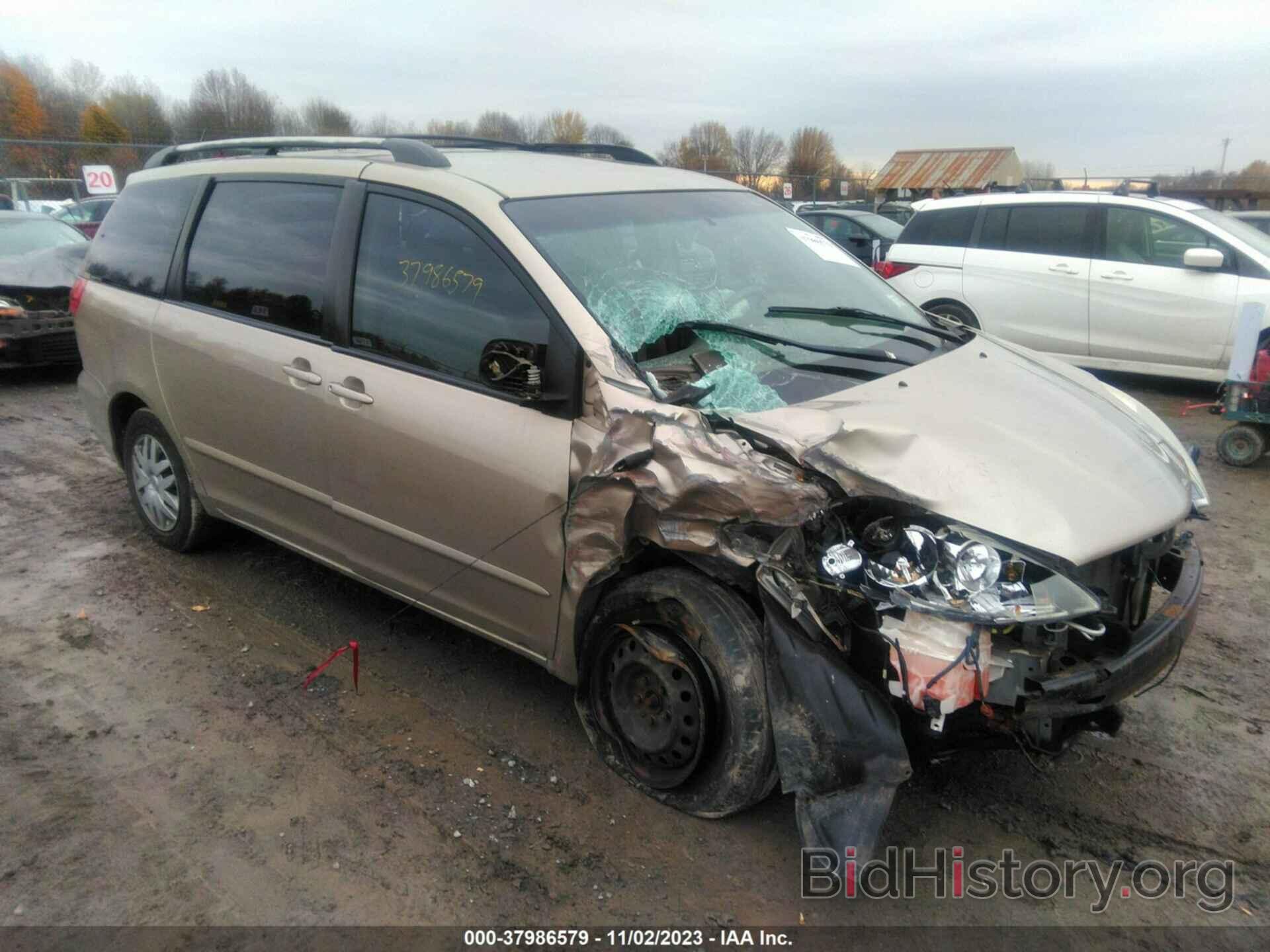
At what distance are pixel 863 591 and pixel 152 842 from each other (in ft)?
7.17

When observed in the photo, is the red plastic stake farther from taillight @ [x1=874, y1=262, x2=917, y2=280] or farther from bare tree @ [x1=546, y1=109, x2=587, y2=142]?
bare tree @ [x1=546, y1=109, x2=587, y2=142]

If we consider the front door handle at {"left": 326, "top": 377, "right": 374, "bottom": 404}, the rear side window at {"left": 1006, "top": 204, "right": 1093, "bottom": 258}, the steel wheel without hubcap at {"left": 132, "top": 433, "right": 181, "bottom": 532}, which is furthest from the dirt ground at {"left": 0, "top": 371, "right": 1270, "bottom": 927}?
the rear side window at {"left": 1006, "top": 204, "right": 1093, "bottom": 258}

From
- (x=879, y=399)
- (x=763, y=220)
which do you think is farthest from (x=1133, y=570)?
(x=763, y=220)

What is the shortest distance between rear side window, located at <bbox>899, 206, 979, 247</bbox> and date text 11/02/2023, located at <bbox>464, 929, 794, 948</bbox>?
7.85 meters

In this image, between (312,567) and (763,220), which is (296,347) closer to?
(312,567)

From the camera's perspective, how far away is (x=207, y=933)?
8.16 ft

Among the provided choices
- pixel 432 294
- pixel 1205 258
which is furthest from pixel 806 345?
pixel 1205 258

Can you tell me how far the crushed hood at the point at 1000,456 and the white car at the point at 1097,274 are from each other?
518cm

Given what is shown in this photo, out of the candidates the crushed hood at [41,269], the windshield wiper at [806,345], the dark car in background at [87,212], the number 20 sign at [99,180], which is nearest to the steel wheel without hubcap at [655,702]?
the windshield wiper at [806,345]

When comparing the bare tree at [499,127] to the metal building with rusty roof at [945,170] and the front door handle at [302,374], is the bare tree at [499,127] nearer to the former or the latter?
the metal building with rusty roof at [945,170]

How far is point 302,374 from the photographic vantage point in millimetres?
3625

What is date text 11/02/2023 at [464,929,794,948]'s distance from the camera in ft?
8.13

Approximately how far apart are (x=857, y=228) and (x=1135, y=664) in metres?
13.8

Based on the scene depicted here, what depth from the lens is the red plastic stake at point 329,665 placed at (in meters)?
3.67
